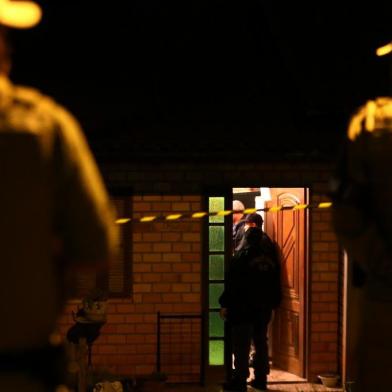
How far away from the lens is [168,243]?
9984 millimetres

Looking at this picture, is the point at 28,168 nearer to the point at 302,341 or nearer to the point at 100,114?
the point at 100,114

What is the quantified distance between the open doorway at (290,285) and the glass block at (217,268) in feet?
2.47

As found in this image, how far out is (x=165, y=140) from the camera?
9.22m

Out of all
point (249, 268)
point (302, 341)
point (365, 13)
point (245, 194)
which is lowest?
point (302, 341)

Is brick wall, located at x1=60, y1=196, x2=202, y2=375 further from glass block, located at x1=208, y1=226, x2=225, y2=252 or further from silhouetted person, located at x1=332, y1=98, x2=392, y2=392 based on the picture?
silhouetted person, located at x1=332, y1=98, x2=392, y2=392

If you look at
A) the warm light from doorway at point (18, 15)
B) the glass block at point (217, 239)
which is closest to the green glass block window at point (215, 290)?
the glass block at point (217, 239)

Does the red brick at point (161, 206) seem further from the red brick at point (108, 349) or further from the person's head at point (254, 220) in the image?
the red brick at point (108, 349)

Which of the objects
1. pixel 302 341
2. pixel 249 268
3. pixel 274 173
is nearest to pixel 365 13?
pixel 274 173

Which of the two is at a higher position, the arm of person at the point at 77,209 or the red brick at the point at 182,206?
the red brick at the point at 182,206

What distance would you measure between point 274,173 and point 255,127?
2.68 ft

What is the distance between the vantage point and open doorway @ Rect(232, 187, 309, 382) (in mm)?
10258

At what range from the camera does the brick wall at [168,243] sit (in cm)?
992

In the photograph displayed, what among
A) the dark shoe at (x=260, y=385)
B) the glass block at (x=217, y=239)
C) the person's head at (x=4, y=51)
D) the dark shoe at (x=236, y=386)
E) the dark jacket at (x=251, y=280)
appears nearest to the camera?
the person's head at (x=4, y=51)

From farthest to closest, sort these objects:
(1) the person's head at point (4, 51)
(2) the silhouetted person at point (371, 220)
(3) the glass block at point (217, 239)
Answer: (3) the glass block at point (217, 239) < (2) the silhouetted person at point (371, 220) < (1) the person's head at point (4, 51)
